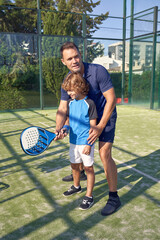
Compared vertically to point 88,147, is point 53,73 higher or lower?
higher

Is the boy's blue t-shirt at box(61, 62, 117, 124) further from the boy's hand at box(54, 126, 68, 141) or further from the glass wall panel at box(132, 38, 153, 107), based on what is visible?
the glass wall panel at box(132, 38, 153, 107)

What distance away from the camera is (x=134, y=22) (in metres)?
11.5

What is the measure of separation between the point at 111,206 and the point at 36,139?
1053mm

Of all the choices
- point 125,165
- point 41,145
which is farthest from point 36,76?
point 41,145

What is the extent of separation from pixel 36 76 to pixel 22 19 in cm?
1084

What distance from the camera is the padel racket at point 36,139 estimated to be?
2705 millimetres

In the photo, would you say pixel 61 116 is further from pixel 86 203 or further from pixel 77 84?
pixel 86 203

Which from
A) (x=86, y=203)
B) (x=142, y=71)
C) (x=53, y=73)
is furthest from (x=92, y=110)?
(x=142, y=71)

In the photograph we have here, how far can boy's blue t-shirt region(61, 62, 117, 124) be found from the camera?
2.46m

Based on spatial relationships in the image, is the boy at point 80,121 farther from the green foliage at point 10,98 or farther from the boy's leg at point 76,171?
the green foliage at point 10,98

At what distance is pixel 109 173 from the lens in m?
2.61

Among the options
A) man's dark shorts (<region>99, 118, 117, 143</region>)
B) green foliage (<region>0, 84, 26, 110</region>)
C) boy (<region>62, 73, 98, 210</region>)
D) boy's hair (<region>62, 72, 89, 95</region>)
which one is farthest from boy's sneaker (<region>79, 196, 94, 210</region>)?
green foliage (<region>0, 84, 26, 110</region>)

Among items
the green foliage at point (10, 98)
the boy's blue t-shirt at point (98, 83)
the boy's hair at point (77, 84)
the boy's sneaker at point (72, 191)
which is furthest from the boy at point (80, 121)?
the green foliage at point (10, 98)

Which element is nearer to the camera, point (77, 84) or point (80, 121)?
point (77, 84)
